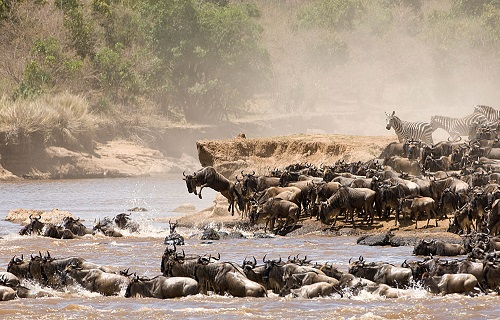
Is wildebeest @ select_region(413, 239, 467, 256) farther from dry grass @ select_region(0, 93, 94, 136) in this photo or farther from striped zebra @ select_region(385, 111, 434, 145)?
dry grass @ select_region(0, 93, 94, 136)

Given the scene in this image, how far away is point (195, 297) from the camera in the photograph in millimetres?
14289

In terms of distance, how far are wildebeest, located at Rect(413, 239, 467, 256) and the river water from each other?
277mm

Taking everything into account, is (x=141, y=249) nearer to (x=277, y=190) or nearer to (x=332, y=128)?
(x=277, y=190)

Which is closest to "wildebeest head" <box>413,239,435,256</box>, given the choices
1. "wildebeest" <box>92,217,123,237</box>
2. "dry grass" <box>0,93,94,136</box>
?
"wildebeest" <box>92,217,123,237</box>

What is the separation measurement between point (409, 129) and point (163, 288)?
72.4 ft

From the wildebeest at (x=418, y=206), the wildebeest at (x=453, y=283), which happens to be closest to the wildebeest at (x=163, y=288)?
the wildebeest at (x=453, y=283)

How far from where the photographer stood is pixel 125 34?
65312 mm

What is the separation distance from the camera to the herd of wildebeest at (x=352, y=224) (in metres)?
14.3

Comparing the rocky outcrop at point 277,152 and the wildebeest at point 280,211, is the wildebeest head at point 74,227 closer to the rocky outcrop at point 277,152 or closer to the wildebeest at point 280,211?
the wildebeest at point 280,211

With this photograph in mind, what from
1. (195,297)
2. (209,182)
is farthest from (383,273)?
(209,182)

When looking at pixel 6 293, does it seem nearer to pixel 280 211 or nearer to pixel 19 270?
pixel 19 270

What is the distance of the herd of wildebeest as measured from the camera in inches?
564

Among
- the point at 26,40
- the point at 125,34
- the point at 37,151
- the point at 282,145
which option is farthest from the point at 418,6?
the point at 282,145

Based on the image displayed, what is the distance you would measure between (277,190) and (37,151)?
2800 centimetres
